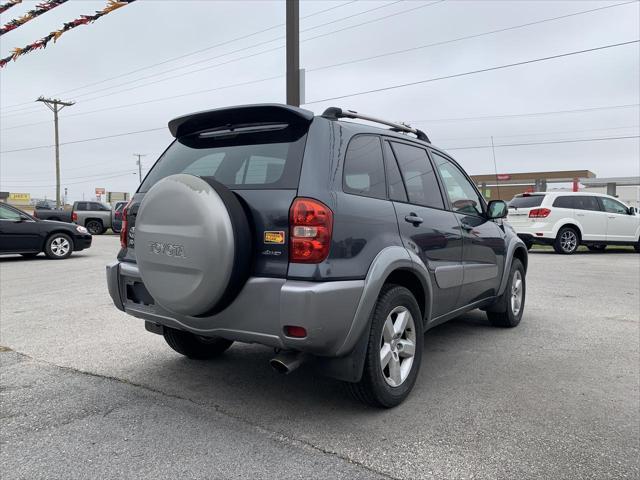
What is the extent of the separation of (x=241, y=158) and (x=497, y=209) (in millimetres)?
2748

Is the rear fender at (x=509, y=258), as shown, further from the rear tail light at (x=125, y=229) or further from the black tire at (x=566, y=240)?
the black tire at (x=566, y=240)

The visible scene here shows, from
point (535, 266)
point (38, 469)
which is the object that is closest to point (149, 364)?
point (38, 469)

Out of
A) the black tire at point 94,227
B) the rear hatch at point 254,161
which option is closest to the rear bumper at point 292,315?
the rear hatch at point 254,161

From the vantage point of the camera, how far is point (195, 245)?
2701 mm

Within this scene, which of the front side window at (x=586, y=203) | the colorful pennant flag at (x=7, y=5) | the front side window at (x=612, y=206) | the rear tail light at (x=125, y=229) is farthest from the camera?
the front side window at (x=612, y=206)

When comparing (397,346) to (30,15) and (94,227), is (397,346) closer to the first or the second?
(30,15)

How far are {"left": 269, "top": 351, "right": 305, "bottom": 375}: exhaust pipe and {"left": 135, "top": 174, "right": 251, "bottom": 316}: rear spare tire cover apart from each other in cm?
42

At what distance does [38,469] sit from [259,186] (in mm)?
1800

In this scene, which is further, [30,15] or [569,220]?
[569,220]

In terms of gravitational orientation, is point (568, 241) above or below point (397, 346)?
above

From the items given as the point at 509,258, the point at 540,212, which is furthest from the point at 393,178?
the point at 540,212

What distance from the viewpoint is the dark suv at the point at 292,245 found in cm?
267

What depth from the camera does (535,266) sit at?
36.4 feet

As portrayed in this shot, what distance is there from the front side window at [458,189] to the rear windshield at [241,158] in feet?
5.57
